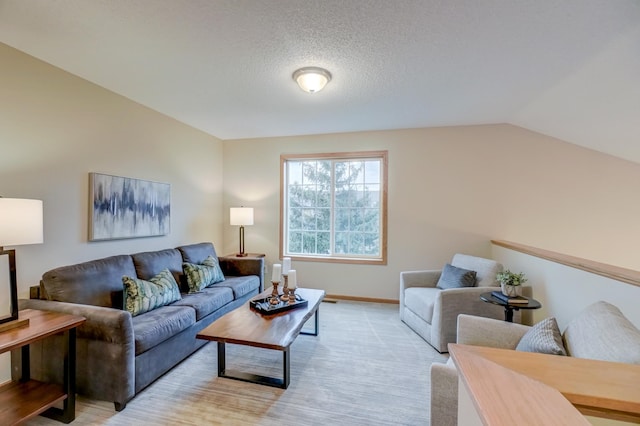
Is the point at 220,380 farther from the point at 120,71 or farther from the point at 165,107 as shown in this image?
the point at 165,107

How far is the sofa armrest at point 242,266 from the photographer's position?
396cm

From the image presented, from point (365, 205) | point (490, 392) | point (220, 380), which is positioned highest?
point (365, 205)

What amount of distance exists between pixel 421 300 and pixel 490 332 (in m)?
1.27

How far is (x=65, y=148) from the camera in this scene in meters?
2.52

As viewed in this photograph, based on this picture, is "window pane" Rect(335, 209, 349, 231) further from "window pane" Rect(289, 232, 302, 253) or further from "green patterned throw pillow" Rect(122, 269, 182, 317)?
"green patterned throw pillow" Rect(122, 269, 182, 317)

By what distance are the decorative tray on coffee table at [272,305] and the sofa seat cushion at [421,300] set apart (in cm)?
125

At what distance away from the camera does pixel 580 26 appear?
183cm

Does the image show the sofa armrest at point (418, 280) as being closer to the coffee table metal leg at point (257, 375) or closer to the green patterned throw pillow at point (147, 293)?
the coffee table metal leg at point (257, 375)

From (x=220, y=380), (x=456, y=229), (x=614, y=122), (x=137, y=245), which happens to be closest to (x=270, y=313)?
(x=220, y=380)

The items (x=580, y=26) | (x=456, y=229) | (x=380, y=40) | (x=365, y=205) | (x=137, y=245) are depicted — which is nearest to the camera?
(x=580, y=26)

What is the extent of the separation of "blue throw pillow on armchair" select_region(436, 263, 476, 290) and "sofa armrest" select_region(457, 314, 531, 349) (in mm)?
1262

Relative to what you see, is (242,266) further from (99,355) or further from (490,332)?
(490,332)

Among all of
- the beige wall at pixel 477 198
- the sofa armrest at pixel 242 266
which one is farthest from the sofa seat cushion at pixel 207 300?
the beige wall at pixel 477 198

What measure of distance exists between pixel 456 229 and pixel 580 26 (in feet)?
8.61
